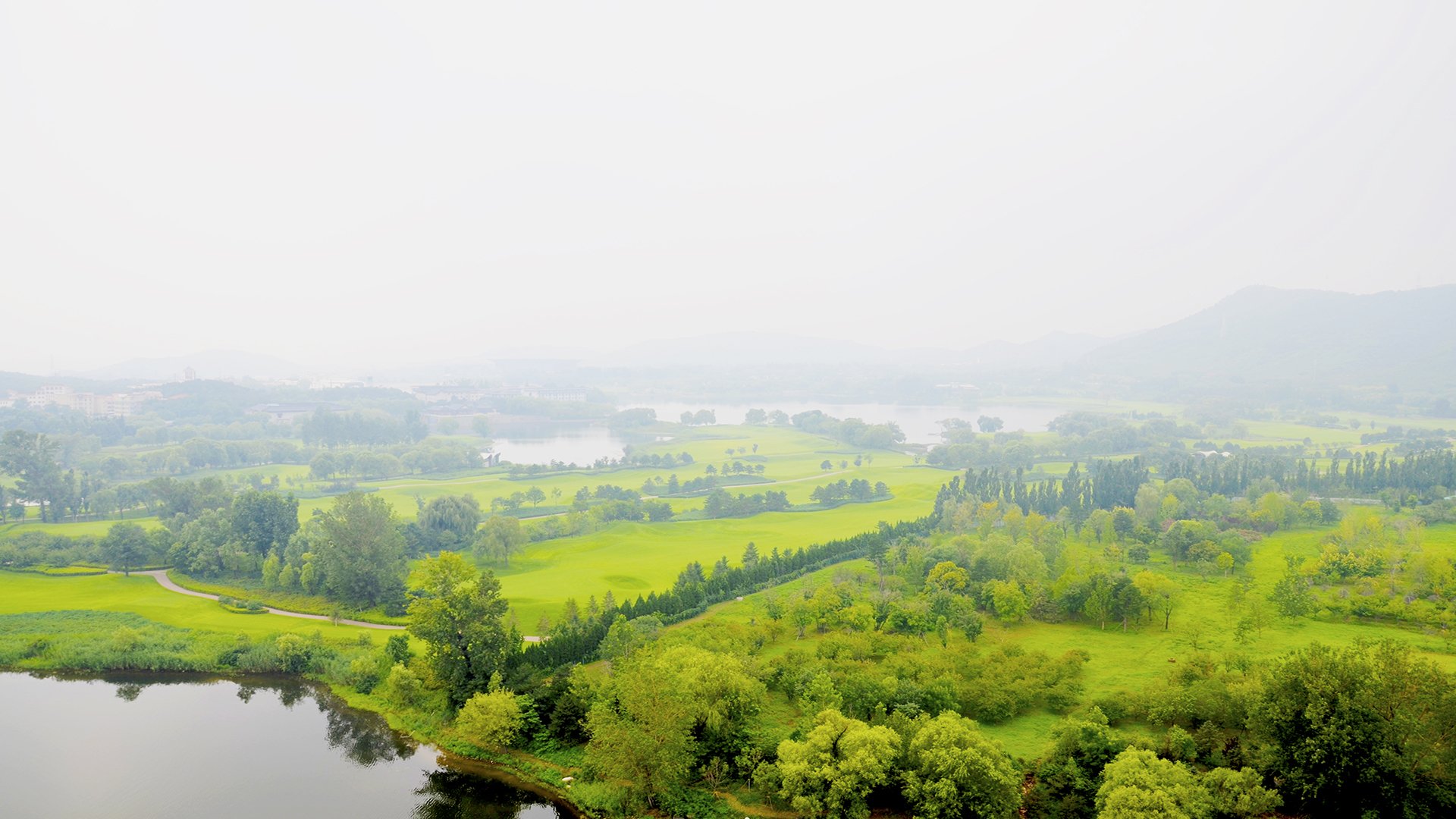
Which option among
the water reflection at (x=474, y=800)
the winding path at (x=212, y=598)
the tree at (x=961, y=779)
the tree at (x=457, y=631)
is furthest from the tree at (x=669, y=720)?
the winding path at (x=212, y=598)

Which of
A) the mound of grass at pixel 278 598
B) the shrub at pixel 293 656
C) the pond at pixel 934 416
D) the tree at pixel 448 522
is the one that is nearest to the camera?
the shrub at pixel 293 656

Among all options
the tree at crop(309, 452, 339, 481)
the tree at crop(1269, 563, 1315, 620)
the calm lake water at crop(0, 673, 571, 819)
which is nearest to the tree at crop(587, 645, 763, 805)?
the calm lake water at crop(0, 673, 571, 819)

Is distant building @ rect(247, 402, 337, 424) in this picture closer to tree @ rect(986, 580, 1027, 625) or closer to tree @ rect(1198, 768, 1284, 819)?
tree @ rect(986, 580, 1027, 625)

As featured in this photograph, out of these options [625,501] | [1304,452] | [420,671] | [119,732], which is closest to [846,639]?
[420,671]

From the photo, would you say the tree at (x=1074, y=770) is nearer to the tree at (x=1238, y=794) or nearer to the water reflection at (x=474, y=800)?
the tree at (x=1238, y=794)

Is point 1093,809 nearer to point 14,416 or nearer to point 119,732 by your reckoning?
point 119,732

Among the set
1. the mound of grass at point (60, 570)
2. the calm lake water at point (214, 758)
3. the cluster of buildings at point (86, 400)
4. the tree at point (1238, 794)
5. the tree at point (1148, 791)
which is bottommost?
the calm lake water at point (214, 758)
